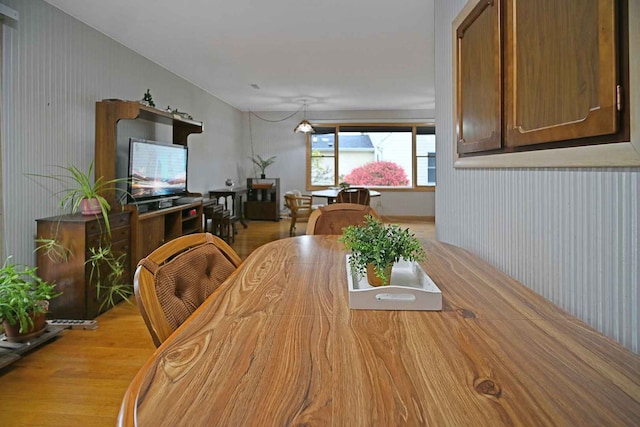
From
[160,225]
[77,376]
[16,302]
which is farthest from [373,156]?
[77,376]

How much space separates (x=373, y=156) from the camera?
9172 mm

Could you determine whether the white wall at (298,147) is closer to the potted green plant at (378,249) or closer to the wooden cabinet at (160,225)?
the wooden cabinet at (160,225)

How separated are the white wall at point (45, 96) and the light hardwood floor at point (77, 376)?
99cm

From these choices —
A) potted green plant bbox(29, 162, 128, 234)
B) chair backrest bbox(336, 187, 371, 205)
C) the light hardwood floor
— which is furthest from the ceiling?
the light hardwood floor

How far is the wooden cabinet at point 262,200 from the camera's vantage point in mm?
8477

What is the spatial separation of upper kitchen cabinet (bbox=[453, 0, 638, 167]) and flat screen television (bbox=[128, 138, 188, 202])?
333 centimetres

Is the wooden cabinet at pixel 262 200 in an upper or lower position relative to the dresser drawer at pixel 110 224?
upper

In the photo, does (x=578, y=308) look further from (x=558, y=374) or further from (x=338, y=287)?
(x=338, y=287)

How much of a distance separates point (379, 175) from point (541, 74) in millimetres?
8087

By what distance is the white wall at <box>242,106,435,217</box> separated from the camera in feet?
29.5

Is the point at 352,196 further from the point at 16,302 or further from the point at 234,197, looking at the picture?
the point at 16,302

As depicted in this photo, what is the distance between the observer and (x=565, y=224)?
1.06 metres

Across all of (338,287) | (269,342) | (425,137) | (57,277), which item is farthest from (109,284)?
(425,137)

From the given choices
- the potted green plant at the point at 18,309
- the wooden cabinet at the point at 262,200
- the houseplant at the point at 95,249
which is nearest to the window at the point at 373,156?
the wooden cabinet at the point at 262,200
